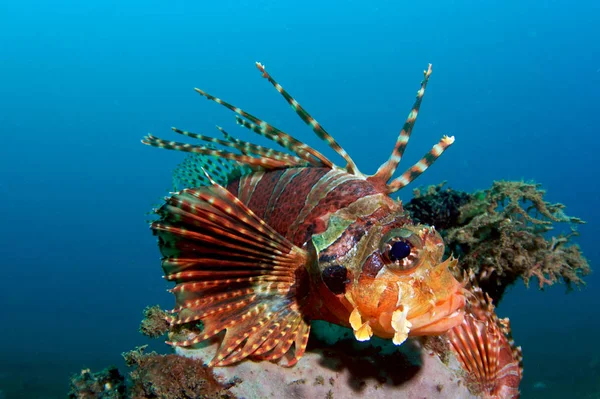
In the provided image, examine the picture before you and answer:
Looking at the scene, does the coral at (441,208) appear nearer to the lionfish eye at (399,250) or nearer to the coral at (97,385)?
the lionfish eye at (399,250)

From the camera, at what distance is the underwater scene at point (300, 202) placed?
9.67 ft

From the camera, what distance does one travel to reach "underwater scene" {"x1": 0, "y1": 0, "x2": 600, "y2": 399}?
9.67 feet

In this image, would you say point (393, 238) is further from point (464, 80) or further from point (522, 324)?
point (464, 80)

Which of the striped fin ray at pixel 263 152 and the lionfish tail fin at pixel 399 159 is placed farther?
the striped fin ray at pixel 263 152

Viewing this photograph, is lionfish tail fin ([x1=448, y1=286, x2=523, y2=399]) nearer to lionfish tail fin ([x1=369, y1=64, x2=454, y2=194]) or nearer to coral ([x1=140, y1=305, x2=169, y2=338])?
lionfish tail fin ([x1=369, y1=64, x2=454, y2=194])

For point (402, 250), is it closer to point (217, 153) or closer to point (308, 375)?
point (308, 375)

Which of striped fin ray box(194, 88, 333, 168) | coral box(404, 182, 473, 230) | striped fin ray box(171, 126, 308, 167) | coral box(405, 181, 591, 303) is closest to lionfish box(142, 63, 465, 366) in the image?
striped fin ray box(194, 88, 333, 168)

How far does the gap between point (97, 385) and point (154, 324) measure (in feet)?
1.96

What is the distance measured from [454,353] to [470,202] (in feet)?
9.82

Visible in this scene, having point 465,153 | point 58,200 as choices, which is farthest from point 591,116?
point 58,200

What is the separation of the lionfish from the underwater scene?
17 millimetres

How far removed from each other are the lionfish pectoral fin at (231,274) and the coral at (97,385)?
0.60 m

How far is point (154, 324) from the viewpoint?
11.1 feet

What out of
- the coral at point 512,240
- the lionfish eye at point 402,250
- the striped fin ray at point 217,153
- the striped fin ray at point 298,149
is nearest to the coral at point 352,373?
the lionfish eye at point 402,250
